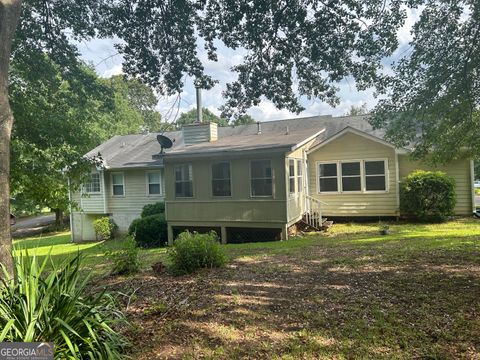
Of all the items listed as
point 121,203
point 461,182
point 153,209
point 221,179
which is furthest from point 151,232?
point 461,182

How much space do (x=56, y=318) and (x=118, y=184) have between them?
1721 cm

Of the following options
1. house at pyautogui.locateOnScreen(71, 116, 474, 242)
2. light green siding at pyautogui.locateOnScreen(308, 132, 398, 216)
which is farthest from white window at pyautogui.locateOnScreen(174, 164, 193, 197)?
light green siding at pyautogui.locateOnScreen(308, 132, 398, 216)

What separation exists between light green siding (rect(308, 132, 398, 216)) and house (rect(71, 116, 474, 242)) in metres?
0.04

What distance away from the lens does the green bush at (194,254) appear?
631 cm

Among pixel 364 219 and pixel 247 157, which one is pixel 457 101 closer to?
pixel 247 157

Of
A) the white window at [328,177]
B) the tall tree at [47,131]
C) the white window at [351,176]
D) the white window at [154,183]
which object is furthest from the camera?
the white window at [154,183]

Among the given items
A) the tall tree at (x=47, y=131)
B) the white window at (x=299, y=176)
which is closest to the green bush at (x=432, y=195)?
the white window at (x=299, y=176)

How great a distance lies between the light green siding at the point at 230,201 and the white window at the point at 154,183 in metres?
4.01

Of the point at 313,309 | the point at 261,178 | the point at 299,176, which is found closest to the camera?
the point at 313,309

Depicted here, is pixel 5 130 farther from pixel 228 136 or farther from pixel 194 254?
pixel 228 136

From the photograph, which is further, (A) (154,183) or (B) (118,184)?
(B) (118,184)

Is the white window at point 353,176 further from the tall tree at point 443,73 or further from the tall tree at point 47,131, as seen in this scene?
the tall tree at point 47,131

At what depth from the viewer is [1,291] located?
330cm

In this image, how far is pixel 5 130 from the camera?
3.89 m
